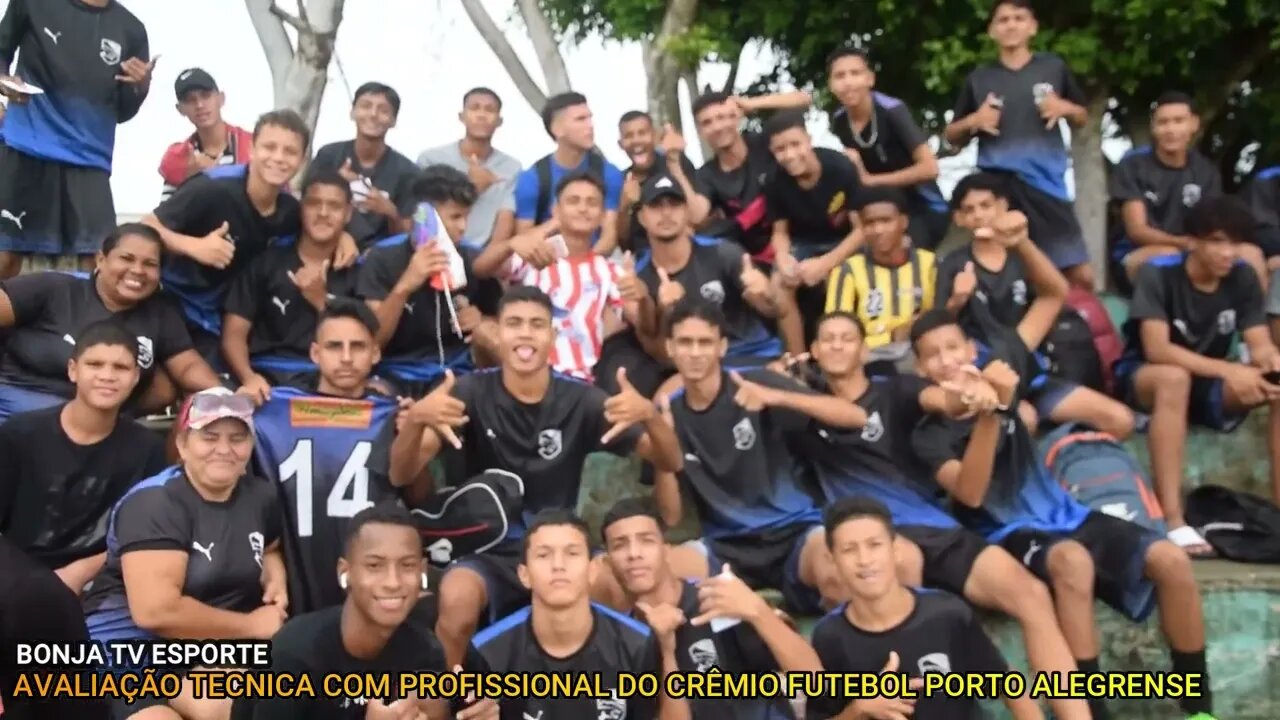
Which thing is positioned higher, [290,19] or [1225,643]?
[290,19]

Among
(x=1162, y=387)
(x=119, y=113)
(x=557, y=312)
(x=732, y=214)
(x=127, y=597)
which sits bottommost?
(x=127, y=597)

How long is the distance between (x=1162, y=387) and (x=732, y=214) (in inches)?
106

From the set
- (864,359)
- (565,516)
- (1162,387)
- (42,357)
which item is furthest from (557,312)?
(1162,387)

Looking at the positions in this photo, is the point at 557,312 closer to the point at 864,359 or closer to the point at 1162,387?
the point at 864,359

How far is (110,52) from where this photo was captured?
6211 millimetres

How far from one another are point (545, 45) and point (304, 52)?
356 cm

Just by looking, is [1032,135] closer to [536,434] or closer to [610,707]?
[536,434]

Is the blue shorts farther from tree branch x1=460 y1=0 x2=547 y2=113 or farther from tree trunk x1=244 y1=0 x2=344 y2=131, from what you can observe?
tree branch x1=460 y1=0 x2=547 y2=113

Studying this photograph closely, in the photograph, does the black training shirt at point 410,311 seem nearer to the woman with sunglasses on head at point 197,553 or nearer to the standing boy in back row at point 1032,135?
the woman with sunglasses on head at point 197,553

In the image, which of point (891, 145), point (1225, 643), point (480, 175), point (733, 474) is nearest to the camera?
point (1225, 643)

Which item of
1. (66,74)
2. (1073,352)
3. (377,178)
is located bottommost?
(1073,352)

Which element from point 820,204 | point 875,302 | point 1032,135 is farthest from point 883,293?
point 1032,135

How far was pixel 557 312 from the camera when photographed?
238 inches

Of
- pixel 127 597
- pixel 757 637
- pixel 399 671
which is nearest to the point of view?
pixel 399 671
